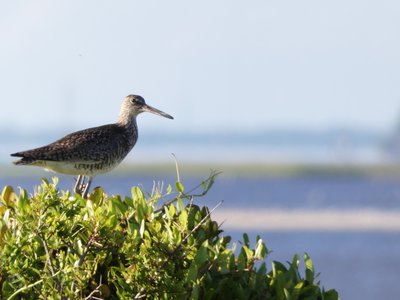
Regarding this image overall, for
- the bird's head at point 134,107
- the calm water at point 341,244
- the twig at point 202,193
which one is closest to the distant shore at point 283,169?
the calm water at point 341,244

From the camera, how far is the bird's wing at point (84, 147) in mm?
11633

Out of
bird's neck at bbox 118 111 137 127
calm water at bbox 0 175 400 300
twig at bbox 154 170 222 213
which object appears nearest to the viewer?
twig at bbox 154 170 222 213

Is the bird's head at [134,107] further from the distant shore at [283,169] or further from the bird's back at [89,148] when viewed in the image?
the distant shore at [283,169]

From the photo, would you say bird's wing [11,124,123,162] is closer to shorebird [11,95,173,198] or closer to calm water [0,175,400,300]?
shorebird [11,95,173,198]

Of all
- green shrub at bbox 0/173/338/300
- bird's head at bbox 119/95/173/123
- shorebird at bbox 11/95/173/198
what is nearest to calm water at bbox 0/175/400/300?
green shrub at bbox 0/173/338/300

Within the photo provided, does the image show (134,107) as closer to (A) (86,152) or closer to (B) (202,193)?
(A) (86,152)

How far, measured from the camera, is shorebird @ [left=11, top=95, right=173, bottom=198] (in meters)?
11.6

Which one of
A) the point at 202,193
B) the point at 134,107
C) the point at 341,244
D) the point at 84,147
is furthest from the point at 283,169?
the point at 202,193

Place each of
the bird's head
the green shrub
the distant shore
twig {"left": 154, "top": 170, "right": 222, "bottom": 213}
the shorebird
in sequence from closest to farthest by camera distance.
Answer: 1. the green shrub
2. twig {"left": 154, "top": 170, "right": 222, "bottom": 213}
3. the shorebird
4. the bird's head
5. the distant shore

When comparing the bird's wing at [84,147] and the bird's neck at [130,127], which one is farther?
the bird's neck at [130,127]

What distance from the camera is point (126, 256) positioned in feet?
19.2

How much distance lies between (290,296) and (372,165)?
16423 centimetres

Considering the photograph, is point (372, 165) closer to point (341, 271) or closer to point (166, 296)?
point (341, 271)

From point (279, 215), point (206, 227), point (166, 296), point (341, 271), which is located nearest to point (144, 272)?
point (166, 296)
